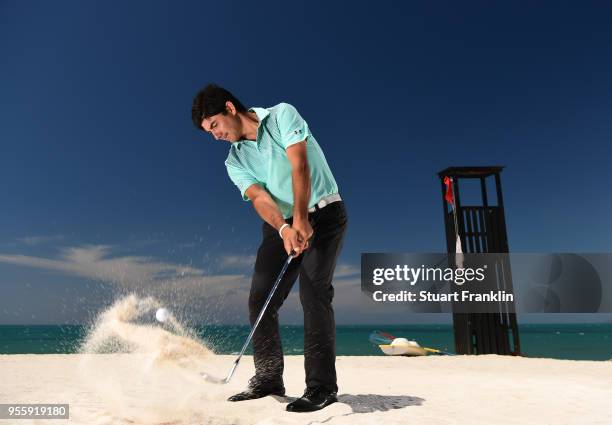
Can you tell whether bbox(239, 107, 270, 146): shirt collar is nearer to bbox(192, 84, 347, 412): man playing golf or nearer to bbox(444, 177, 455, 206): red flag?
bbox(192, 84, 347, 412): man playing golf

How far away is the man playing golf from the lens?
7.64 ft

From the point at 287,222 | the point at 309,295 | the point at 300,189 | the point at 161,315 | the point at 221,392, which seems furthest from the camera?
the point at 221,392

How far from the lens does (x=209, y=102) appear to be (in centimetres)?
237

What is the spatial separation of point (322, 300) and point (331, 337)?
0.18 metres

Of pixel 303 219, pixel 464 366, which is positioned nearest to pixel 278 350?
pixel 303 219

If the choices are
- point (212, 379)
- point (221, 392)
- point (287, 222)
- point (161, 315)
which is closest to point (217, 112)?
point (287, 222)

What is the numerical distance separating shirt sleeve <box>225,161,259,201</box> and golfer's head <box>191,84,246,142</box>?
25 cm

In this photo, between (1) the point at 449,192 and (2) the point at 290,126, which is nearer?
(2) the point at 290,126

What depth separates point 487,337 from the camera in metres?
7.54

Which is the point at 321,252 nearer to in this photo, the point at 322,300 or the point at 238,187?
the point at 322,300

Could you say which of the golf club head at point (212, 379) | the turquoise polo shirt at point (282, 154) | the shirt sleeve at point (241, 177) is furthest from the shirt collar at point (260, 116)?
the golf club head at point (212, 379)

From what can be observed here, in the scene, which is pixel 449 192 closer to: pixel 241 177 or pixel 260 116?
pixel 241 177

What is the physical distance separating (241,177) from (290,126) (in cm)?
50

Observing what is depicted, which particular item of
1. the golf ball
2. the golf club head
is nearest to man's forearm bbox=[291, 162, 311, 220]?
the golf club head
